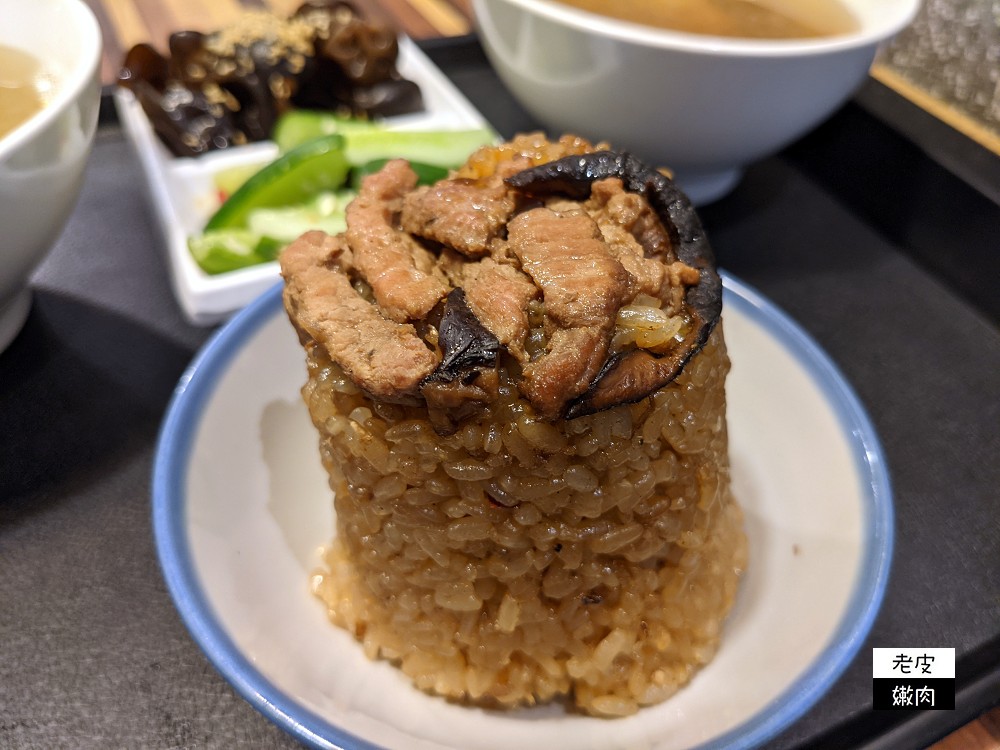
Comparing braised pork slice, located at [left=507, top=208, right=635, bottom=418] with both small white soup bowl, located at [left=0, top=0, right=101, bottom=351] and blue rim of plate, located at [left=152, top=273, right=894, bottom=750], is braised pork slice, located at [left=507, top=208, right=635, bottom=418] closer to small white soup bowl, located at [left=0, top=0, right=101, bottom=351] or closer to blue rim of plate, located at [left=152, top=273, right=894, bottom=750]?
blue rim of plate, located at [left=152, top=273, right=894, bottom=750]

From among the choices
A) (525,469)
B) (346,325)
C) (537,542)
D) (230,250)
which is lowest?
(230,250)

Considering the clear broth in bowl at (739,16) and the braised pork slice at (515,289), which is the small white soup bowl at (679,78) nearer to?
the clear broth in bowl at (739,16)

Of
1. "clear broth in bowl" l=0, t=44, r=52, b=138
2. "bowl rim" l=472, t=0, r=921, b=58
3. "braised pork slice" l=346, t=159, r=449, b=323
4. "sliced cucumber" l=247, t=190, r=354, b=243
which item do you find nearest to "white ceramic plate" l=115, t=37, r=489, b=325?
"sliced cucumber" l=247, t=190, r=354, b=243

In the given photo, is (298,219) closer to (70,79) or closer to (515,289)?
(70,79)

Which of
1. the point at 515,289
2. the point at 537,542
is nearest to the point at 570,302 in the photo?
the point at 515,289

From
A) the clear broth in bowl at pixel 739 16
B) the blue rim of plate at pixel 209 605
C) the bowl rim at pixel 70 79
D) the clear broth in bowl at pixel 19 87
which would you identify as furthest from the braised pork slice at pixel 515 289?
the clear broth in bowl at pixel 739 16
